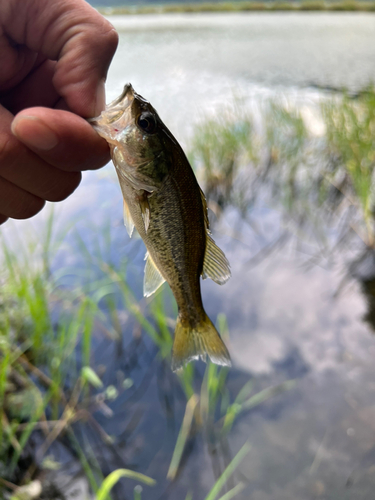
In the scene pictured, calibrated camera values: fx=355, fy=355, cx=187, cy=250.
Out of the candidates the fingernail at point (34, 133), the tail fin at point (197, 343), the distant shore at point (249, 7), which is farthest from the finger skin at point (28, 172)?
the distant shore at point (249, 7)

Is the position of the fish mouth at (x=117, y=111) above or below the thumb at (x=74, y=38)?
below

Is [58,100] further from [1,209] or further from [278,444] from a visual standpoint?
[278,444]

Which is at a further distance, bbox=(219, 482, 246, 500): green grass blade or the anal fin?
bbox=(219, 482, 246, 500): green grass blade

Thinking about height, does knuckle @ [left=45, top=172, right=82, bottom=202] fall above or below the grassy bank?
above

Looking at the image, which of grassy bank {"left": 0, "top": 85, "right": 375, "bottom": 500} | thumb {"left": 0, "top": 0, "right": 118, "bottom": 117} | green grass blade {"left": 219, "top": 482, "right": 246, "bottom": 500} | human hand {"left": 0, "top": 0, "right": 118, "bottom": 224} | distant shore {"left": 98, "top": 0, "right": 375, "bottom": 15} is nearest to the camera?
human hand {"left": 0, "top": 0, "right": 118, "bottom": 224}

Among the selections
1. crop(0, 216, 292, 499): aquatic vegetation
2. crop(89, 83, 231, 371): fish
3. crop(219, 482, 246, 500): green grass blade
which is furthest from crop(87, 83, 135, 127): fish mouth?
crop(219, 482, 246, 500): green grass blade

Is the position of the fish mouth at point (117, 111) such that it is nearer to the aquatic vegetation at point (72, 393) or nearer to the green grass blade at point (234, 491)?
the aquatic vegetation at point (72, 393)

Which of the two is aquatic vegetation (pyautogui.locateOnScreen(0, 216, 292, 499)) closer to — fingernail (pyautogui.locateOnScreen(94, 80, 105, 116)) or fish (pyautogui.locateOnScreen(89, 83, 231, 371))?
fish (pyautogui.locateOnScreen(89, 83, 231, 371))
